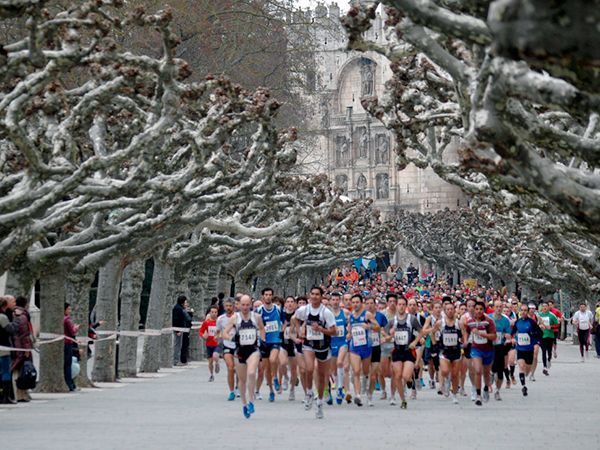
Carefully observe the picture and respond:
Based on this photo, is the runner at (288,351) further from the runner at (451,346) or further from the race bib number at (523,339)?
the race bib number at (523,339)

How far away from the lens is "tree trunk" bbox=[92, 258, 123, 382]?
26.9 m

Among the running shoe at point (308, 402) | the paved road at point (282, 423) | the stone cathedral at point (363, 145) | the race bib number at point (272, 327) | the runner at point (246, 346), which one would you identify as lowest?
the paved road at point (282, 423)

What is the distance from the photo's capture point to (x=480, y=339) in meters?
23.2

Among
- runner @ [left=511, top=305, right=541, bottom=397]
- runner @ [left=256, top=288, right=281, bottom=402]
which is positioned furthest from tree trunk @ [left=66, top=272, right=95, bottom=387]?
runner @ [left=511, top=305, right=541, bottom=397]

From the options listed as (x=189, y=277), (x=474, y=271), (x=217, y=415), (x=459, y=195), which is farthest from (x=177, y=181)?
(x=459, y=195)

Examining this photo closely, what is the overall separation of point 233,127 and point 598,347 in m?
23.2

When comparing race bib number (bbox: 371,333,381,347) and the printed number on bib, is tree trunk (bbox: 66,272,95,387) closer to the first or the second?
race bib number (bbox: 371,333,381,347)

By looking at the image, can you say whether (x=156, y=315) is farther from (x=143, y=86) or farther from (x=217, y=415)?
(x=217, y=415)

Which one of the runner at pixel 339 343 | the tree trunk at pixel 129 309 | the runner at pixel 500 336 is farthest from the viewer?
the tree trunk at pixel 129 309

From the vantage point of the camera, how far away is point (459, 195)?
433ft

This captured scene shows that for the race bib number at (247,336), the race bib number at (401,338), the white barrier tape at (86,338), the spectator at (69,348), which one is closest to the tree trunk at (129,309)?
the white barrier tape at (86,338)

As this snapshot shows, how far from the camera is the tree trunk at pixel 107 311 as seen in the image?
1058 inches

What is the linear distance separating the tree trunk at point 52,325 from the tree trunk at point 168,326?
10481mm

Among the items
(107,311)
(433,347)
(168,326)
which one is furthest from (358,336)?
(168,326)
